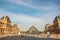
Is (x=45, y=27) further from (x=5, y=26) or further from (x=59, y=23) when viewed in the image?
(x=5, y=26)

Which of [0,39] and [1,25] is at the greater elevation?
[1,25]

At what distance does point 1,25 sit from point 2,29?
1.30 m

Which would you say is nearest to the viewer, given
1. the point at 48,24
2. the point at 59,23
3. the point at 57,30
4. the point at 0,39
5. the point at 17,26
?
the point at 0,39

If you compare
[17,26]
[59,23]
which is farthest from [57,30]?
[17,26]

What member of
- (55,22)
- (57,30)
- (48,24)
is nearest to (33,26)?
(48,24)

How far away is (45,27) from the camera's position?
5003 centimetres

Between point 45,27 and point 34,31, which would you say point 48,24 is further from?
point 34,31

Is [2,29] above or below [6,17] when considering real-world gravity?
below

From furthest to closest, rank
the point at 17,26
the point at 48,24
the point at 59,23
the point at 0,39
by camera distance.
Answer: the point at 17,26 → the point at 48,24 → the point at 59,23 → the point at 0,39

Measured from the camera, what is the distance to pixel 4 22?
42.2 meters

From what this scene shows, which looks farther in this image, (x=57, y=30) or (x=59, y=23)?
(x=59, y=23)

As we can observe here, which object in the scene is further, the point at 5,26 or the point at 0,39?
the point at 5,26

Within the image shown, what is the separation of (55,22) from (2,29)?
54.7 ft

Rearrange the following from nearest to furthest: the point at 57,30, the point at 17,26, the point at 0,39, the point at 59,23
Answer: the point at 0,39 < the point at 57,30 < the point at 59,23 < the point at 17,26
